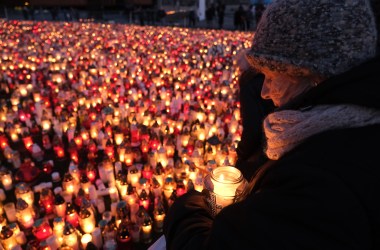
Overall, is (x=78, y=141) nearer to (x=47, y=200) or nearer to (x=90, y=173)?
(x=90, y=173)

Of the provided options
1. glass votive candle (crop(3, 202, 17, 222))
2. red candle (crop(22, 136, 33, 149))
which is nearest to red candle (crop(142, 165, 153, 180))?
glass votive candle (crop(3, 202, 17, 222))

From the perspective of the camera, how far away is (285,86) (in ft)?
3.34

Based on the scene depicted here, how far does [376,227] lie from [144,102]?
4.41m

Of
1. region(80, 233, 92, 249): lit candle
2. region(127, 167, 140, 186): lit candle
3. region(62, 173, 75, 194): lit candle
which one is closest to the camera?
region(80, 233, 92, 249): lit candle

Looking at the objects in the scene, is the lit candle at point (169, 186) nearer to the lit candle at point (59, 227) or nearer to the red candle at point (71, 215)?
the red candle at point (71, 215)

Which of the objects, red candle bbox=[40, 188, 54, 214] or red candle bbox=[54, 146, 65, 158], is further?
red candle bbox=[54, 146, 65, 158]

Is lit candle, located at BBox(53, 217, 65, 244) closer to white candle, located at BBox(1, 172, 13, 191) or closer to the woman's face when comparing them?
white candle, located at BBox(1, 172, 13, 191)

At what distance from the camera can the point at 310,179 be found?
65cm

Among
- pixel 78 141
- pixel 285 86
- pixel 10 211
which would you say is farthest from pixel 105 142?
pixel 285 86

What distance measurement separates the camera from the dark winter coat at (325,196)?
63 cm

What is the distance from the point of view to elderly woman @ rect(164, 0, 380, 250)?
632 millimetres

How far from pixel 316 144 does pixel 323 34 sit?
1.08 feet

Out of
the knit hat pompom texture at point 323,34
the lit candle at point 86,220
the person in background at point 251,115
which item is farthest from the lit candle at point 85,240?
the knit hat pompom texture at point 323,34

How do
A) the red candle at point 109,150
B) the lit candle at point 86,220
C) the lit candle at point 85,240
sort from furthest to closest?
the red candle at point 109,150, the lit candle at point 86,220, the lit candle at point 85,240
